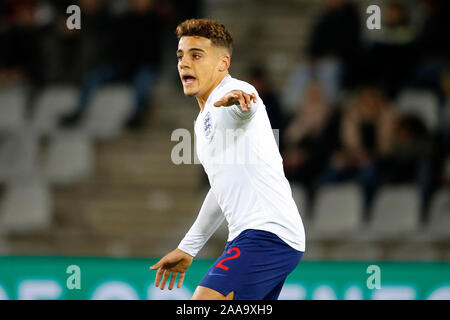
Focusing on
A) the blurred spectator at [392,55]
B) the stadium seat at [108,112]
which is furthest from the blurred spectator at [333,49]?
the stadium seat at [108,112]

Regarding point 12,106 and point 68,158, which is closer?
point 68,158

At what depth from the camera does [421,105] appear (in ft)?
26.3

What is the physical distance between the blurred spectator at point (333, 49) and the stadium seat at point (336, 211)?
1141 millimetres

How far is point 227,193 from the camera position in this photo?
336cm

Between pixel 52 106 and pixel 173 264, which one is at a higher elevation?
pixel 52 106

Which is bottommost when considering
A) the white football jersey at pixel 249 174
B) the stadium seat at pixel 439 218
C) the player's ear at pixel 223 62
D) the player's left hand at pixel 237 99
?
the stadium seat at pixel 439 218

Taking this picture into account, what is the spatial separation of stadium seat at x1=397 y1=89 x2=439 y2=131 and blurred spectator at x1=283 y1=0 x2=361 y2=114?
24.6 inches

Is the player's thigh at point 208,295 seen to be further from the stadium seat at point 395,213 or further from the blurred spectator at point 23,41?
the blurred spectator at point 23,41

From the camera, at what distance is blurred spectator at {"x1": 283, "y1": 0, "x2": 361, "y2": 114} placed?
27.1 feet

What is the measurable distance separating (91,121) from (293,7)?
2.99 metres

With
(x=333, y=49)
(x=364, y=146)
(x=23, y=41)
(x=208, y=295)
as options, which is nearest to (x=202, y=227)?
(x=208, y=295)

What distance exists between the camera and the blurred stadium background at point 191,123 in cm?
752

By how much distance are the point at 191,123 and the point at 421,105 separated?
263 cm

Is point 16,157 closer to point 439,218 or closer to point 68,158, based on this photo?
point 68,158
